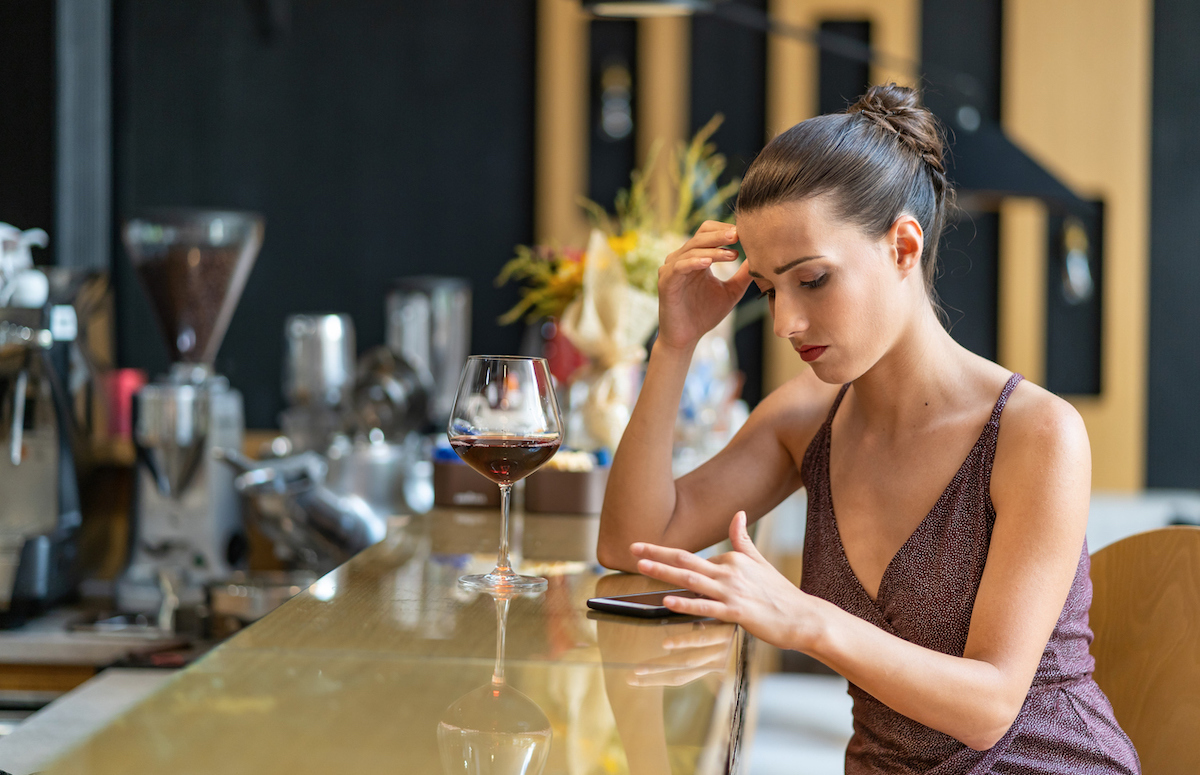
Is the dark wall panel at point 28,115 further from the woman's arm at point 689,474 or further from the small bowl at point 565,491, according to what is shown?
the woman's arm at point 689,474

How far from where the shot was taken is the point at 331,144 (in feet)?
14.5

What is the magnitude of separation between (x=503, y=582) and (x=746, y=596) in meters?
0.30

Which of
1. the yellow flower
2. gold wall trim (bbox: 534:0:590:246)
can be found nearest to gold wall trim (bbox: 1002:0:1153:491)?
gold wall trim (bbox: 534:0:590:246)

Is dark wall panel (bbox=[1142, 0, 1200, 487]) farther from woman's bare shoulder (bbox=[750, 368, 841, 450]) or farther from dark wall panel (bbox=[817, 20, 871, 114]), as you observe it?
woman's bare shoulder (bbox=[750, 368, 841, 450])

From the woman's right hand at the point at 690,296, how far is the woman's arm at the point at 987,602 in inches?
13.3

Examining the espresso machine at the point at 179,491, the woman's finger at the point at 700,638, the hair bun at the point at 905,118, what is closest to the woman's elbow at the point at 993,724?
the woman's finger at the point at 700,638

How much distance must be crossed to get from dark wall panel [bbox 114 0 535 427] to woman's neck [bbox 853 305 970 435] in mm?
3232

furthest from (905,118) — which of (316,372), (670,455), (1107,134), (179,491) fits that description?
(1107,134)

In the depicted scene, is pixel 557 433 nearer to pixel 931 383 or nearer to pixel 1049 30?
pixel 931 383

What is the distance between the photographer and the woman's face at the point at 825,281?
3.47 feet

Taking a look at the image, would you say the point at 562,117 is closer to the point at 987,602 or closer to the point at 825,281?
the point at 825,281

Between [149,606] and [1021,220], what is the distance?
3358mm

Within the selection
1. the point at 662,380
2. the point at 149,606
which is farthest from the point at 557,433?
the point at 149,606

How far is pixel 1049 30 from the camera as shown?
4.02 m
